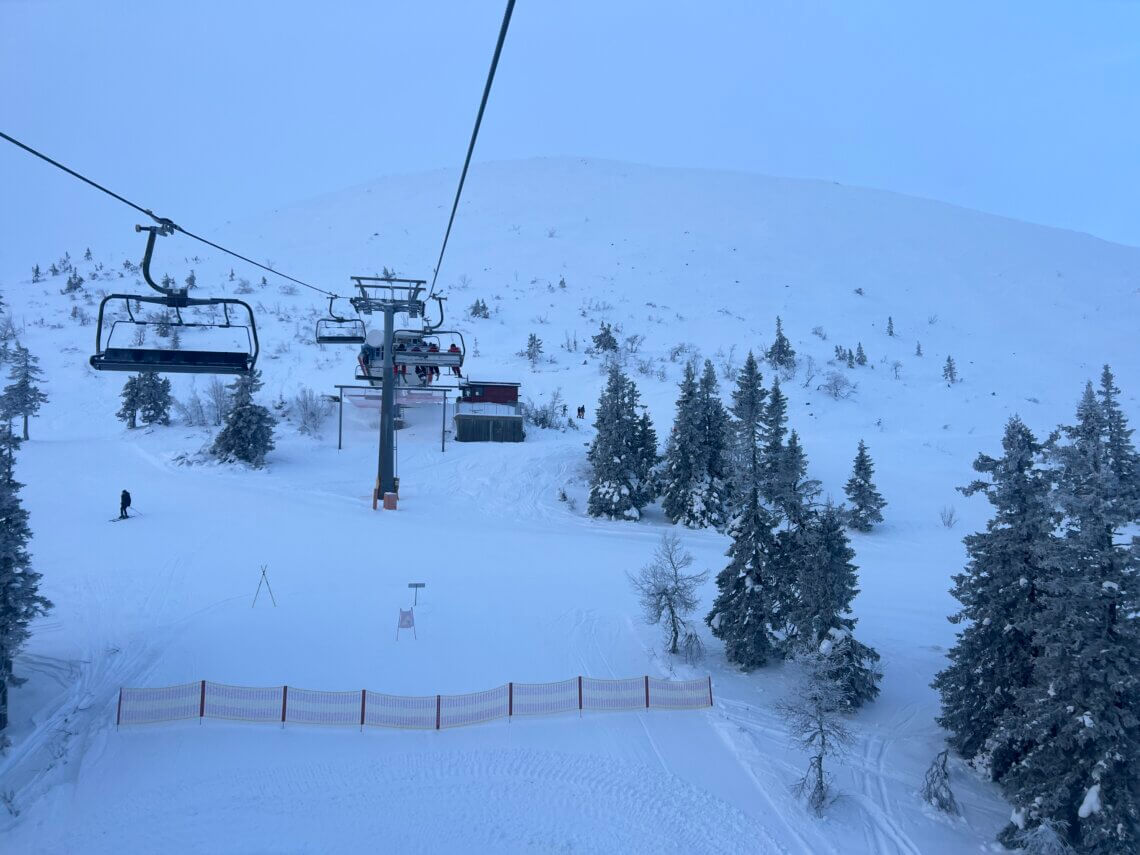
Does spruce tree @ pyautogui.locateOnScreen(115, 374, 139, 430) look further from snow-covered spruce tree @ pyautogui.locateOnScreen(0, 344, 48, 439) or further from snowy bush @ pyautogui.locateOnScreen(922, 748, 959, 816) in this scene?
snowy bush @ pyautogui.locateOnScreen(922, 748, 959, 816)

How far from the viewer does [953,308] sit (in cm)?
7888

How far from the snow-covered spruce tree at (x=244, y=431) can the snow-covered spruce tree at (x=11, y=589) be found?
22.4 m

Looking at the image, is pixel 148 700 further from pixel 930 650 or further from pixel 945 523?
pixel 945 523

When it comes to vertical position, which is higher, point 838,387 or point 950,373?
point 950,373

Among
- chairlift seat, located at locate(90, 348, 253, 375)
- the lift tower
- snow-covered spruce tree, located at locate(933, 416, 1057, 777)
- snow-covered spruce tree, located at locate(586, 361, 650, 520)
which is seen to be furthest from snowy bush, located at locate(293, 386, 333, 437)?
snow-covered spruce tree, located at locate(933, 416, 1057, 777)

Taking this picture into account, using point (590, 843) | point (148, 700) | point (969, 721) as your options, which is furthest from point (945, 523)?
point (148, 700)

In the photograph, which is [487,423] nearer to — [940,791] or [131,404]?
[131,404]

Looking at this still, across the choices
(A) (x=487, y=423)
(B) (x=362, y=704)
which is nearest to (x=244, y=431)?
A: (A) (x=487, y=423)

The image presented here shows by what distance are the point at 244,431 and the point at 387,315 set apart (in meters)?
15.4

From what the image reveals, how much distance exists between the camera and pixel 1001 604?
11.9 meters

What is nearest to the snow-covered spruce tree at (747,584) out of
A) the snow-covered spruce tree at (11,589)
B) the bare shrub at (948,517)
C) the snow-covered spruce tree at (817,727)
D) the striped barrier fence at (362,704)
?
the striped barrier fence at (362,704)

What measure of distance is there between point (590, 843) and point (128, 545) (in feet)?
59.8

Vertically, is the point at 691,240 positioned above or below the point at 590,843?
above

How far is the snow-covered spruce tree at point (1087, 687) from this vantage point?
29.5 feet
